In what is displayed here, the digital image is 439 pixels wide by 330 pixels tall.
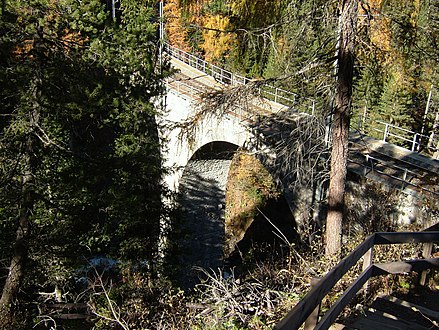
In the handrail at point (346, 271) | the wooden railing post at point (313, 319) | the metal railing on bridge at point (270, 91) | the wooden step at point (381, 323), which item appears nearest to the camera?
the handrail at point (346, 271)

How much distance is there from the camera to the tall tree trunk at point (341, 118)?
594 cm

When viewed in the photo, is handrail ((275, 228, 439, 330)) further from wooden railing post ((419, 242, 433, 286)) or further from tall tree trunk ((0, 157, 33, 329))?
tall tree trunk ((0, 157, 33, 329))

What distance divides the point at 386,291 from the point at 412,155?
18.9 ft

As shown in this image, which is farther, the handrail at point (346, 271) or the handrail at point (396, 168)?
the handrail at point (396, 168)

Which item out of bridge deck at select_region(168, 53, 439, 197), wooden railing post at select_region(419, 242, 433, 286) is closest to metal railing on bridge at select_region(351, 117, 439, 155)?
bridge deck at select_region(168, 53, 439, 197)

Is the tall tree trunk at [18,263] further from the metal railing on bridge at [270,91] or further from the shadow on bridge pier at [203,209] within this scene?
the shadow on bridge pier at [203,209]

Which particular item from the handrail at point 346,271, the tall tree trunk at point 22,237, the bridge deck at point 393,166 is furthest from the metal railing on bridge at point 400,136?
the tall tree trunk at point 22,237

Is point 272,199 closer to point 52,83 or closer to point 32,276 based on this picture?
point 32,276

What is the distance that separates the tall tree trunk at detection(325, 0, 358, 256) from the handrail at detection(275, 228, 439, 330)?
1855 mm

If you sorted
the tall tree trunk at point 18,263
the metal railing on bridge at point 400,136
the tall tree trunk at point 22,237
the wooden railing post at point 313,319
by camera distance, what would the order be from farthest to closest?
the metal railing on bridge at point 400,136, the tall tree trunk at point 18,263, the tall tree trunk at point 22,237, the wooden railing post at point 313,319

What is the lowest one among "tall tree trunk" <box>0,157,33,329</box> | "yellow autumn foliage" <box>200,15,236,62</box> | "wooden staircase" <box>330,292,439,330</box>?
"tall tree trunk" <box>0,157,33,329</box>

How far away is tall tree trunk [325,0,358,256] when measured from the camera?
5.94 metres

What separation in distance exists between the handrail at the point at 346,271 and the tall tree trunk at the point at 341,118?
1.86 m

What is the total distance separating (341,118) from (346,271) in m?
3.33
